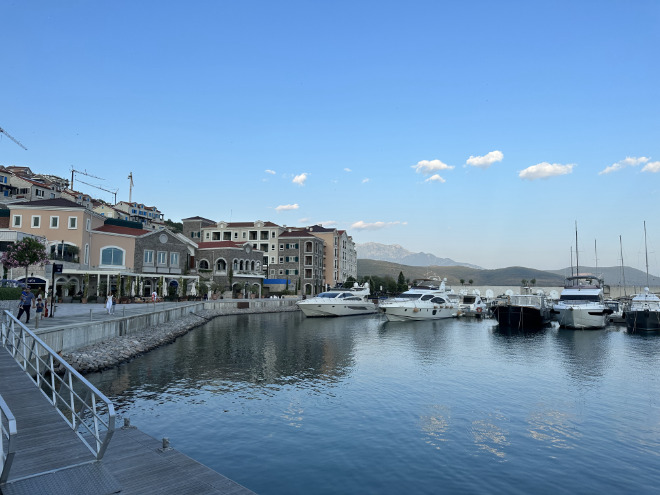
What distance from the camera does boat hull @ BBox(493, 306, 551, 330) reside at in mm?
54375

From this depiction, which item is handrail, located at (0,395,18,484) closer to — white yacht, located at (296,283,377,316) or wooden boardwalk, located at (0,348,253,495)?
wooden boardwalk, located at (0,348,253,495)

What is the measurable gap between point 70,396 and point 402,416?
1175cm

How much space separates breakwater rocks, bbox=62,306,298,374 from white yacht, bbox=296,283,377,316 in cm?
2081

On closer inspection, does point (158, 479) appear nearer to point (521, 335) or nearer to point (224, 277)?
point (521, 335)

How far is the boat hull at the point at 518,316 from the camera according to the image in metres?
54.4

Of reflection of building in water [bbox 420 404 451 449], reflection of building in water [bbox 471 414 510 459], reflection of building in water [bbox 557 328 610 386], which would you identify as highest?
reflection of building in water [bbox 420 404 451 449]

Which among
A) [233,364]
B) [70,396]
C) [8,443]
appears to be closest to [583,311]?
[233,364]

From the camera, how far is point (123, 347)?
2866 centimetres

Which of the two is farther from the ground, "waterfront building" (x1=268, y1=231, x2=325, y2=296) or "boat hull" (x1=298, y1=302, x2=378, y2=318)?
"waterfront building" (x1=268, y1=231, x2=325, y2=296)

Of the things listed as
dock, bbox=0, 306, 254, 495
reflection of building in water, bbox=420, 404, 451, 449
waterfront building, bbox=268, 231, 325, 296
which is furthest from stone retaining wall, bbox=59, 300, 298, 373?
waterfront building, bbox=268, 231, 325, 296

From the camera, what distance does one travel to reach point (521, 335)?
1870 inches

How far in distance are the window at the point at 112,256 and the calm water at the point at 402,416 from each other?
28565mm

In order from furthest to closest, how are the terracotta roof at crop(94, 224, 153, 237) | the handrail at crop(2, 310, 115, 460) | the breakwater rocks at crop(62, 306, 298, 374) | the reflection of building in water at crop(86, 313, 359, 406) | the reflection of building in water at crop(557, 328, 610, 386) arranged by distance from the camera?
the terracotta roof at crop(94, 224, 153, 237), the reflection of building in water at crop(557, 328, 610, 386), the breakwater rocks at crop(62, 306, 298, 374), the reflection of building in water at crop(86, 313, 359, 406), the handrail at crop(2, 310, 115, 460)

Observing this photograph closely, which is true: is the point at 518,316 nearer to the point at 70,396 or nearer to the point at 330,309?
the point at 330,309
